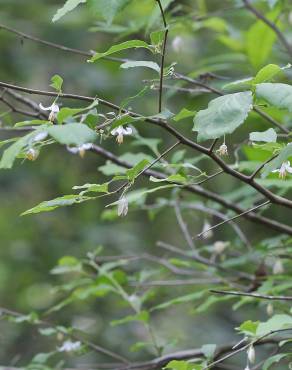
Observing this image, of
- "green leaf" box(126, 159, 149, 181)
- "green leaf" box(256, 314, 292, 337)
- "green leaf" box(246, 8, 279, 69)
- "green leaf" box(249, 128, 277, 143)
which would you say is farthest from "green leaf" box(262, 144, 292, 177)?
"green leaf" box(246, 8, 279, 69)

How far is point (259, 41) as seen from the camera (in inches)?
103

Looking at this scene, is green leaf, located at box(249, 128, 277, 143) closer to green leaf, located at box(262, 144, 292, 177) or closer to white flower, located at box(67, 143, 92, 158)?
green leaf, located at box(262, 144, 292, 177)

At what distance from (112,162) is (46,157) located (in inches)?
98.3

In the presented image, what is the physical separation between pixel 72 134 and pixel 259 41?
175 centimetres

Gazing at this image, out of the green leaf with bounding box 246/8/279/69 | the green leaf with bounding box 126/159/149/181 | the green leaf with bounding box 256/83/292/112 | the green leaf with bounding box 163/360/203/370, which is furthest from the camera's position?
the green leaf with bounding box 246/8/279/69

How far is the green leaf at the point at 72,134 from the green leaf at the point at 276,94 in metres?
0.28

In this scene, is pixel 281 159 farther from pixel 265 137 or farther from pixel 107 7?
pixel 107 7

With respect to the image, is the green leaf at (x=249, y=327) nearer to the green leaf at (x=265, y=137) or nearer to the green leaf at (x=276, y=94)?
the green leaf at (x=265, y=137)

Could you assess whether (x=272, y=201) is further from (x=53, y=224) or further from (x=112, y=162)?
(x=53, y=224)

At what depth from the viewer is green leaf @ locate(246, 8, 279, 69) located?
8.52 feet

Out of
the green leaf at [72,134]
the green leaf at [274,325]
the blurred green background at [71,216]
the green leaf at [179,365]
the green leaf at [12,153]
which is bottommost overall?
the blurred green background at [71,216]

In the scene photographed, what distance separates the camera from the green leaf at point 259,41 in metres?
2.60

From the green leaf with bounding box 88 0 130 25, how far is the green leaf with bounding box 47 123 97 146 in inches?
8.9

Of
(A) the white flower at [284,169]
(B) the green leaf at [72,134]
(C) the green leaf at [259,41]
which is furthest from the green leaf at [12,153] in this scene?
(C) the green leaf at [259,41]
